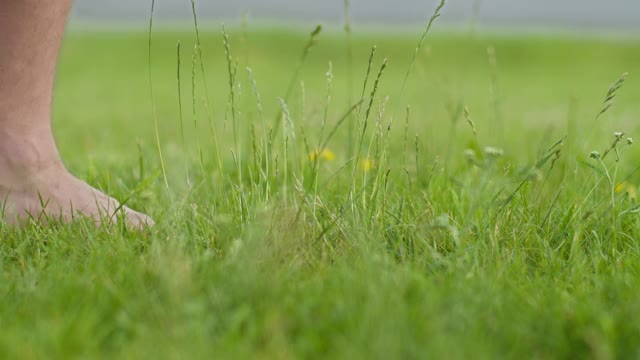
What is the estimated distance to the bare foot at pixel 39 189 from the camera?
7.17 feet

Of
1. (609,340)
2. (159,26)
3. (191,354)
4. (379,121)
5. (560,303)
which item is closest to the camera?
(191,354)

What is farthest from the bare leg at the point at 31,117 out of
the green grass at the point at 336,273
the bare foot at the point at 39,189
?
the green grass at the point at 336,273

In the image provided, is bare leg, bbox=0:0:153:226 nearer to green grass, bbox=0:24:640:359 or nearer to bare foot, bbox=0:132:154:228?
bare foot, bbox=0:132:154:228

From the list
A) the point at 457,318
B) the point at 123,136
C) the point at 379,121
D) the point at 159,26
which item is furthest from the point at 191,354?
the point at 159,26

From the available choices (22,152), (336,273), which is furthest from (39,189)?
(336,273)

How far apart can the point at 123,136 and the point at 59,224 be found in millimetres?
4233

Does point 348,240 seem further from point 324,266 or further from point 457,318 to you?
point 457,318

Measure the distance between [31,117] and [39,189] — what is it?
191 mm

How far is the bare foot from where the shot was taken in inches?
86.0

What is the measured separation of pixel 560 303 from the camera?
4.89 ft

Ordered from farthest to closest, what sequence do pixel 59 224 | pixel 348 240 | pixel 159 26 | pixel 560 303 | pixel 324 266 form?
pixel 159 26 → pixel 59 224 → pixel 348 240 → pixel 324 266 → pixel 560 303

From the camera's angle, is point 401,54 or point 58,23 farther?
point 401,54

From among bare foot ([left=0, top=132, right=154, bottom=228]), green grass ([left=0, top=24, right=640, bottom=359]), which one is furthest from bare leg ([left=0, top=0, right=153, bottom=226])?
green grass ([left=0, top=24, right=640, bottom=359])

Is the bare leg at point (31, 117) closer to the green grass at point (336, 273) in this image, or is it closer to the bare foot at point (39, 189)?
the bare foot at point (39, 189)
